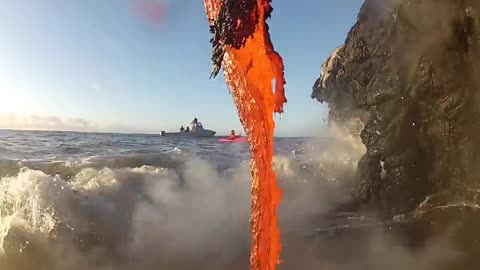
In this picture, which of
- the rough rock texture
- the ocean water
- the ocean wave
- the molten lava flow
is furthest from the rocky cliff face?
the molten lava flow

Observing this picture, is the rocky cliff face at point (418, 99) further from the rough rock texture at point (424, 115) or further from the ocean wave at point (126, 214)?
the ocean wave at point (126, 214)

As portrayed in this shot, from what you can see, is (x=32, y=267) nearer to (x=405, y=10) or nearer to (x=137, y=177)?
(x=137, y=177)

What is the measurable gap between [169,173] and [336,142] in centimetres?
928

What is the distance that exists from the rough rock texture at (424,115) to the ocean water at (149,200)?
2.72 metres

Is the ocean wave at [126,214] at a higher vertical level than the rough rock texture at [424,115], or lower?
lower

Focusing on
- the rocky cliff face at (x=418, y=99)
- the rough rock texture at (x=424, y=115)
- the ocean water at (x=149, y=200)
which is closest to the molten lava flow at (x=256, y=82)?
the ocean water at (x=149, y=200)

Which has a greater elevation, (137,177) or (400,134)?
(400,134)

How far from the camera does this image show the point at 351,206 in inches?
495

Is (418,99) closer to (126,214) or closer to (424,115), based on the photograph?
(424,115)

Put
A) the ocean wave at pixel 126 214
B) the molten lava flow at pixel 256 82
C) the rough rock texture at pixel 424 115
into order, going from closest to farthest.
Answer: the molten lava flow at pixel 256 82 → the rough rock texture at pixel 424 115 → the ocean wave at pixel 126 214

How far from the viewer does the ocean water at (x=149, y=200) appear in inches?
387

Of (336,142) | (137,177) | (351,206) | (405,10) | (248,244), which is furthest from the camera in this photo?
(336,142)

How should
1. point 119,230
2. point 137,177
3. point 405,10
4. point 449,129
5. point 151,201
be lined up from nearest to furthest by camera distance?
point 449,129, point 405,10, point 119,230, point 151,201, point 137,177

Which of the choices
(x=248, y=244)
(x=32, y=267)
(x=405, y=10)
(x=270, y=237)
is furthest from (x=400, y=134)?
(x=32, y=267)
